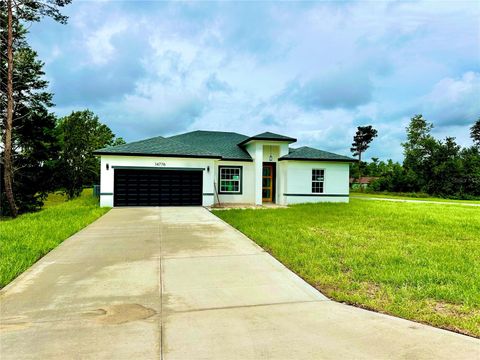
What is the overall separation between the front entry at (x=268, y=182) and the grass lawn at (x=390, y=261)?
8236 mm

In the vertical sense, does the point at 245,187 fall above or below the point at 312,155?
below

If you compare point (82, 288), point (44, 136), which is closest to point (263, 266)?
point (82, 288)

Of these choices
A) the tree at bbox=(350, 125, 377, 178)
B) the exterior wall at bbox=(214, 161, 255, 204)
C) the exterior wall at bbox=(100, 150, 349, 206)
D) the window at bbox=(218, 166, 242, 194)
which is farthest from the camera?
the tree at bbox=(350, 125, 377, 178)

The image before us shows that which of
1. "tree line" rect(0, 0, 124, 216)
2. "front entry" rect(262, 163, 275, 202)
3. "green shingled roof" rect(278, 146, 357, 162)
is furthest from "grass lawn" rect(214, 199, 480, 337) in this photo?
"tree line" rect(0, 0, 124, 216)

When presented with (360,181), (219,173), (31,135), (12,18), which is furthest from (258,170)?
(360,181)

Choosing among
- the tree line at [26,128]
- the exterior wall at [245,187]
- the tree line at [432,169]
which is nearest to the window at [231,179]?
the exterior wall at [245,187]

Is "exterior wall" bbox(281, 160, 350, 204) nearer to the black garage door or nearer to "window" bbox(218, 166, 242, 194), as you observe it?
"window" bbox(218, 166, 242, 194)

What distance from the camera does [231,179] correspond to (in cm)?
1906

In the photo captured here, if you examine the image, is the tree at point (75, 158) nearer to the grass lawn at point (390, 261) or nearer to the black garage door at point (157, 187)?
the black garage door at point (157, 187)

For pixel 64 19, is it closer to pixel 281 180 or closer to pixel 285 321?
pixel 281 180

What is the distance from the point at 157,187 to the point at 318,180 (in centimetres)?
939

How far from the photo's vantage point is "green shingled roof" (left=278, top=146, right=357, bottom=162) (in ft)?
60.1

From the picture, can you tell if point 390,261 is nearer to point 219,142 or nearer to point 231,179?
point 231,179

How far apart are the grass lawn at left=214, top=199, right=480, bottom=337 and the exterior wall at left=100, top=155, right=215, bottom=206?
6.22 meters
